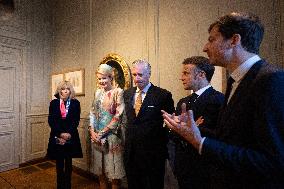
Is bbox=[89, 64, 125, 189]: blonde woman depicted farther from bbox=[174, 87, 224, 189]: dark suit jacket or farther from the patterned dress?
bbox=[174, 87, 224, 189]: dark suit jacket

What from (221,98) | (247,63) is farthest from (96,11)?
(247,63)

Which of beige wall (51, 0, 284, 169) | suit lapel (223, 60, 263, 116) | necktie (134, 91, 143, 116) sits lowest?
necktie (134, 91, 143, 116)

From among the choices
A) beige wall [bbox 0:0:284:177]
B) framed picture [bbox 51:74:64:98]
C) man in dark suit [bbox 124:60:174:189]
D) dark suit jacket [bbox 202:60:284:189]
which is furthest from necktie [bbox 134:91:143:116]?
framed picture [bbox 51:74:64:98]

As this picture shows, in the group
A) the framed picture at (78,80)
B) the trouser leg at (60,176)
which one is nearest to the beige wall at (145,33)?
the framed picture at (78,80)

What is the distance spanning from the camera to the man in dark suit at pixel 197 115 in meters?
1.95

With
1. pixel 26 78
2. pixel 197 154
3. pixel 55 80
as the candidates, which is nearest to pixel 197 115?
pixel 197 154

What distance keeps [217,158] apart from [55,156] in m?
2.77

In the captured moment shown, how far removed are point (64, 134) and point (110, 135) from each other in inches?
30.4

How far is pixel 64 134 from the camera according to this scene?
3299mm

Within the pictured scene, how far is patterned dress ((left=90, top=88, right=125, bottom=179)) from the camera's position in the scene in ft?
9.57

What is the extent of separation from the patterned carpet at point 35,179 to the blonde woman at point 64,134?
707 millimetres

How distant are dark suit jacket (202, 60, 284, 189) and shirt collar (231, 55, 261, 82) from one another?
1.5 inches

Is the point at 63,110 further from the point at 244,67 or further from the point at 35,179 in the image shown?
the point at 244,67

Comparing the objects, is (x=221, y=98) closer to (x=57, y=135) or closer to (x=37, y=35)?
(x=57, y=135)
